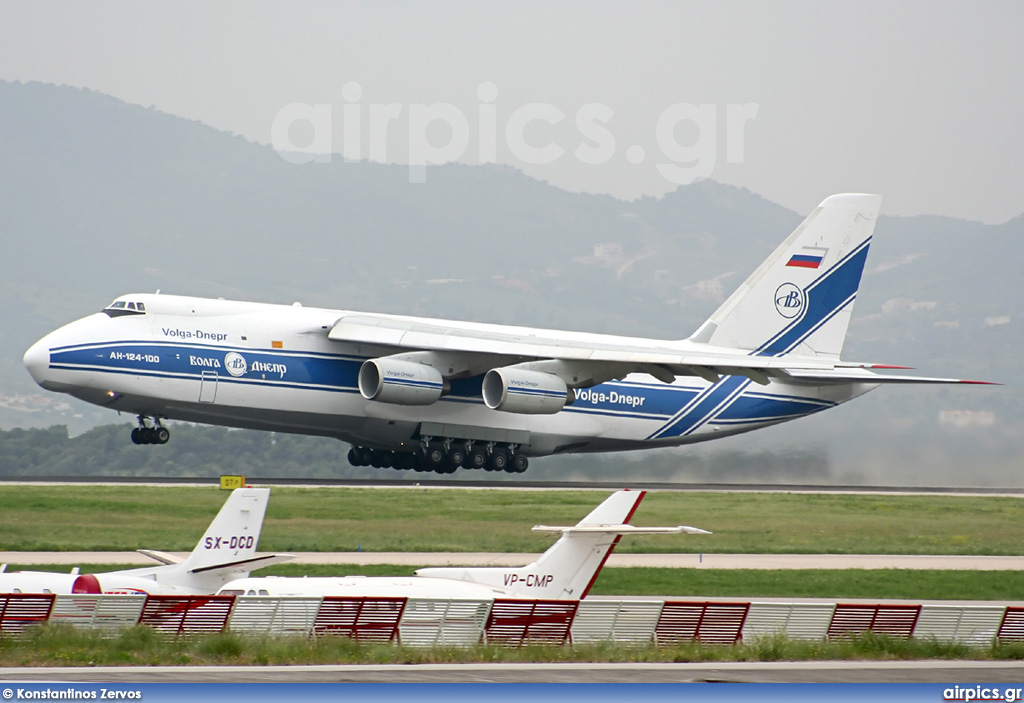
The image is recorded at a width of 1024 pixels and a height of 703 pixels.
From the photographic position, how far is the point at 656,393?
3872 cm

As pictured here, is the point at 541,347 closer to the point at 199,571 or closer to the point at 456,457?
the point at 456,457

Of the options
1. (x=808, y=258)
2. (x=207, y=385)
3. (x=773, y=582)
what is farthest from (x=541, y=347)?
(x=773, y=582)

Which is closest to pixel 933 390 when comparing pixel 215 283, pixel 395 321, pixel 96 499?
pixel 395 321

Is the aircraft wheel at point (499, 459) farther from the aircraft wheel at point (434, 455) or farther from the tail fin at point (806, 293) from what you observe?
the tail fin at point (806, 293)

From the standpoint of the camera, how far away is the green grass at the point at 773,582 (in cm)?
2162

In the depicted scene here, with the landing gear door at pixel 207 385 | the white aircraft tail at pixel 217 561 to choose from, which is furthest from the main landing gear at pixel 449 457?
the white aircraft tail at pixel 217 561

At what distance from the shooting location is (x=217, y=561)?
60.7 ft

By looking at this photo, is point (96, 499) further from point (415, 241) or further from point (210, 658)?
point (415, 241)

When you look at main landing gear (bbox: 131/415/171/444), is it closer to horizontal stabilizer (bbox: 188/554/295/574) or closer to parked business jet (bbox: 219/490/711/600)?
horizontal stabilizer (bbox: 188/554/295/574)

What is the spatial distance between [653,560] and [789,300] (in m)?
17.7

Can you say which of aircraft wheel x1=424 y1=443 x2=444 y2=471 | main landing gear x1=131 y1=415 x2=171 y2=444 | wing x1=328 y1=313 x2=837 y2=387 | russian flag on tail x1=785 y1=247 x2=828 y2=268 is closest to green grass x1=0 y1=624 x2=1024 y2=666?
wing x1=328 y1=313 x2=837 y2=387

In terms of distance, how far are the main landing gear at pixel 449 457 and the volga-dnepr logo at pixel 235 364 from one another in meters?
5.45

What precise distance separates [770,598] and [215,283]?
487ft

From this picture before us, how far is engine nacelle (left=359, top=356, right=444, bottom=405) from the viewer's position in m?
34.2
